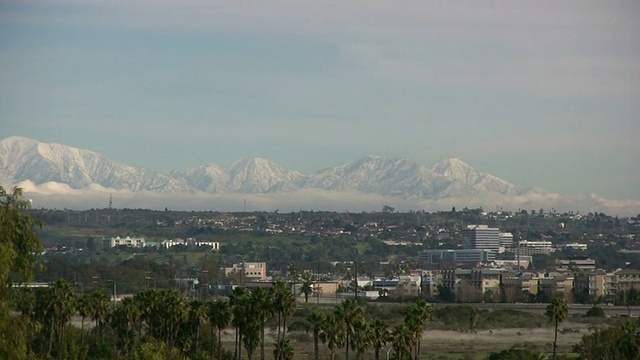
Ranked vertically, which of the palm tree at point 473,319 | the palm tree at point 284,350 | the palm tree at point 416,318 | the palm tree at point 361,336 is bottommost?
the palm tree at point 473,319

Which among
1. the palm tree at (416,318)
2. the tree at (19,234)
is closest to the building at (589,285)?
the palm tree at (416,318)

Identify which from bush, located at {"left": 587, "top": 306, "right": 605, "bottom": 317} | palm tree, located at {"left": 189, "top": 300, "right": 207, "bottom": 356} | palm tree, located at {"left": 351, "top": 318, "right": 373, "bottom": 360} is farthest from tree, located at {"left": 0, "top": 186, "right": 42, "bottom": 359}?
bush, located at {"left": 587, "top": 306, "right": 605, "bottom": 317}

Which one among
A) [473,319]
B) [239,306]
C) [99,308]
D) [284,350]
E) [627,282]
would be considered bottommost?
[473,319]

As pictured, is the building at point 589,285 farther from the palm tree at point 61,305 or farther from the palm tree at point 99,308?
the palm tree at point 61,305

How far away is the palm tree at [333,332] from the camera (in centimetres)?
7325

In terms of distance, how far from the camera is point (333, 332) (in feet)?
240

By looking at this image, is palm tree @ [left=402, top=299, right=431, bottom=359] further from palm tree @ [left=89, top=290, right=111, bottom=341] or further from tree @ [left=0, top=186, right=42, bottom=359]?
tree @ [left=0, top=186, right=42, bottom=359]

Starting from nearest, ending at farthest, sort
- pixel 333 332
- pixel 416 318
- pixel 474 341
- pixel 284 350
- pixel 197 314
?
pixel 333 332
pixel 416 318
pixel 284 350
pixel 197 314
pixel 474 341

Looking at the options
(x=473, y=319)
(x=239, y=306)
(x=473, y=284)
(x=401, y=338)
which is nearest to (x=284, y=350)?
(x=239, y=306)

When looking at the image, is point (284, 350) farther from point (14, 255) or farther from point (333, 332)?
point (14, 255)

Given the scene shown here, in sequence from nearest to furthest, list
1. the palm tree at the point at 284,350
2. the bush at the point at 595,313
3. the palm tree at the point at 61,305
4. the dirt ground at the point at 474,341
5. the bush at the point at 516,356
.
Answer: the palm tree at the point at 284,350
the bush at the point at 516,356
the palm tree at the point at 61,305
the dirt ground at the point at 474,341
the bush at the point at 595,313

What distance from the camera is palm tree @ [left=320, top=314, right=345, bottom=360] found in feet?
240

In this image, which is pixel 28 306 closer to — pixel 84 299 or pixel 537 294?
pixel 84 299

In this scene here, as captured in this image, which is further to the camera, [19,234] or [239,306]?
[239,306]
